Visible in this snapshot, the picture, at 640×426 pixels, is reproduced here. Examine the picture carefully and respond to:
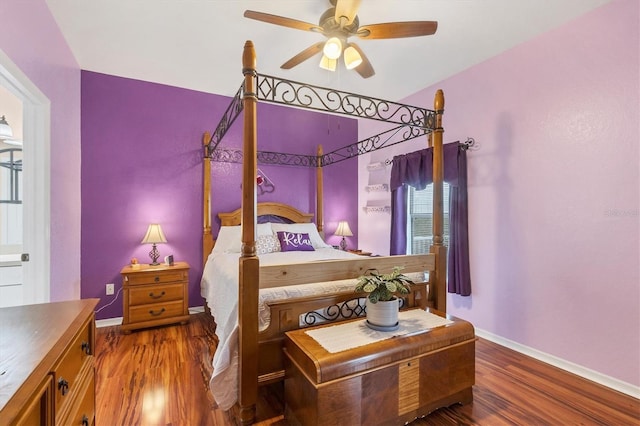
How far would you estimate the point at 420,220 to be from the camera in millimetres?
3721

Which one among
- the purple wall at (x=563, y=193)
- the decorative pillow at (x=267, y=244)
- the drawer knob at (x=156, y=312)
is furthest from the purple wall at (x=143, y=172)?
the purple wall at (x=563, y=193)

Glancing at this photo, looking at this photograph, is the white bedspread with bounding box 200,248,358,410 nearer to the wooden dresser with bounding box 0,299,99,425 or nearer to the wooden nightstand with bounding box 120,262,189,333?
the wooden dresser with bounding box 0,299,99,425

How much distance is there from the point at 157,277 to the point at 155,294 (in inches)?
6.8

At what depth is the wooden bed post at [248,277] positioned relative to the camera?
167cm

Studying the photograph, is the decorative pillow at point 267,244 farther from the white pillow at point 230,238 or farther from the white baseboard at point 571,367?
the white baseboard at point 571,367

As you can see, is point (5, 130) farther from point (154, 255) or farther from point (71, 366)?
point (71, 366)

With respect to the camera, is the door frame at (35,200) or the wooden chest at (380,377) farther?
the door frame at (35,200)

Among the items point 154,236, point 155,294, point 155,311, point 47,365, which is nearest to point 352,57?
point 47,365

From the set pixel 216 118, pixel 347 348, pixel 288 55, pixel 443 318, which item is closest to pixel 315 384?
pixel 347 348

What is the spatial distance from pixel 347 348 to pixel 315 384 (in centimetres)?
24

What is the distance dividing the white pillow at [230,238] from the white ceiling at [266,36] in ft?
5.60

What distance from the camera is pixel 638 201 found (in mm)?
1954

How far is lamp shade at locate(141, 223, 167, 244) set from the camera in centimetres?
306

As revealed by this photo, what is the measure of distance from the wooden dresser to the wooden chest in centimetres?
91
